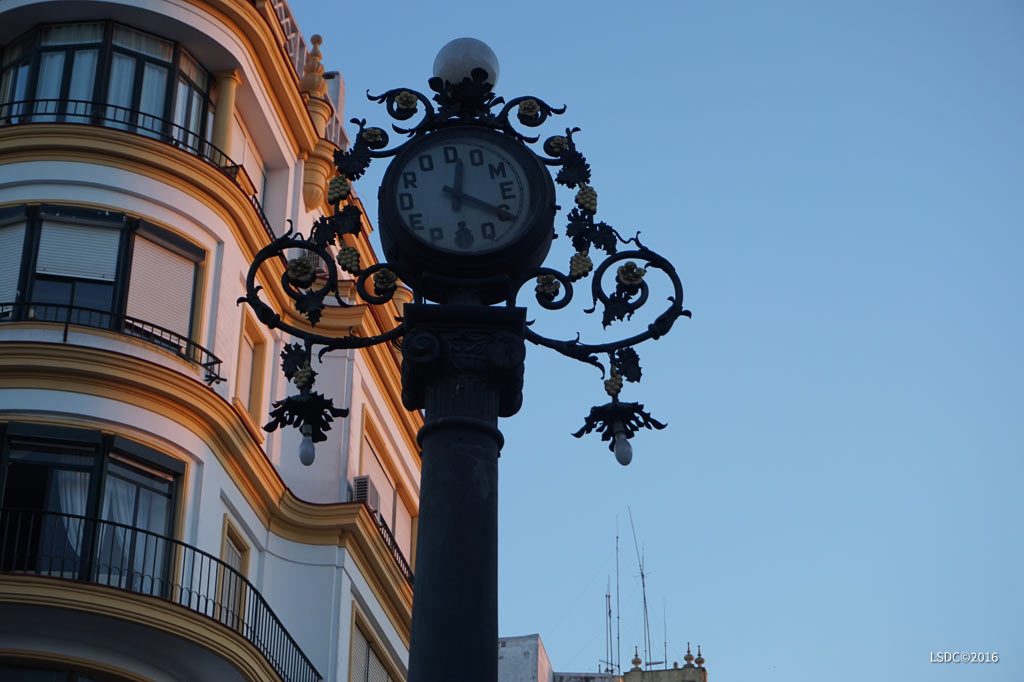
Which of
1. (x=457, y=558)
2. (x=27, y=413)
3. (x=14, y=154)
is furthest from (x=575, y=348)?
(x=14, y=154)

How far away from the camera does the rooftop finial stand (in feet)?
110

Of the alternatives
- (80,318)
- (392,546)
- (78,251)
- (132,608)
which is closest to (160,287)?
(78,251)

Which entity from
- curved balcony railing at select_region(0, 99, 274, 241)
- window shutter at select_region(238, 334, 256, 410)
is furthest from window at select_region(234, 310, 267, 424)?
curved balcony railing at select_region(0, 99, 274, 241)

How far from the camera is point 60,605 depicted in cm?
2353

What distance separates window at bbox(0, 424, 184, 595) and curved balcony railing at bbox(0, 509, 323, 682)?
0.04ft

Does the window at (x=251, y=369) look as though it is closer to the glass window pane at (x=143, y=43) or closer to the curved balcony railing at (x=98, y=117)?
the curved balcony railing at (x=98, y=117)

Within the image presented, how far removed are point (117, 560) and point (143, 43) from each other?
8944 mm

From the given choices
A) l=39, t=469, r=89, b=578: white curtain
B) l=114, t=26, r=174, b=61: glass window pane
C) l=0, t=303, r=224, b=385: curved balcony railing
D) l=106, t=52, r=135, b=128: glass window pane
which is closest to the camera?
l=39, t=469, r=89, b=578: white curtain

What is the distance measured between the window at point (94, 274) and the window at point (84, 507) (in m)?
1.91

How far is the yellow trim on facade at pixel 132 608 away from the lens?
23500mm

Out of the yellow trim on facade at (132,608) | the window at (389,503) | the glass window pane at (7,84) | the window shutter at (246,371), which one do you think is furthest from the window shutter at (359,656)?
the glass window pane at (7,84)

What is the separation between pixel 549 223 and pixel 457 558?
215 cm

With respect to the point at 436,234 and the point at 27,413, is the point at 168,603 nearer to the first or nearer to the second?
the point at 27,413

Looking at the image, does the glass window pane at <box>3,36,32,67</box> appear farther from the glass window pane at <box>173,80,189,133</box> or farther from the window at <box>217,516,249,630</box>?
the window at <box>217,516,249,630</box>
